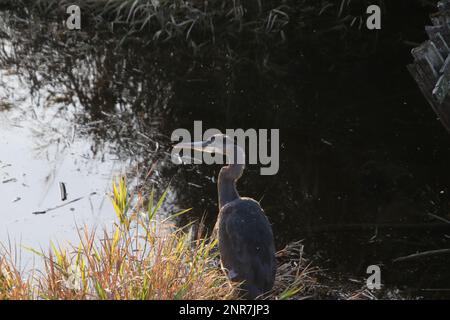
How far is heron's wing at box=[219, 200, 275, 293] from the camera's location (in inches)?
208

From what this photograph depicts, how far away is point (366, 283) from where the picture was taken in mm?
6016


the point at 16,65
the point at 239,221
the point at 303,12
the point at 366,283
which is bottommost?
the point at 366,283

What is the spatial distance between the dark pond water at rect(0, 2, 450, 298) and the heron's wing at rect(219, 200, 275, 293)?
3.15ft

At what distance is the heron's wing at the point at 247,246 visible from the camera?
529 centimetres

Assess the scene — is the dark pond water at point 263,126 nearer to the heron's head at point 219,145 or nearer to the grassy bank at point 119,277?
the heron's head at point 219,145

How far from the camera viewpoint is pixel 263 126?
29.0ft

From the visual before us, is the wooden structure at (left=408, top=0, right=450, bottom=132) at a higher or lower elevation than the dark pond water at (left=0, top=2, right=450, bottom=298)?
higher

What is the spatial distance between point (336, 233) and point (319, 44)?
4890 mm

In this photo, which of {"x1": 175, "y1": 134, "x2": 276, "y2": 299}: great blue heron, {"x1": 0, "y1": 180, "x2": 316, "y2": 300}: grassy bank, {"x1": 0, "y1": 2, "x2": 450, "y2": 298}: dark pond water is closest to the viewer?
{"x1": 0, "y1": 180, "x2": 316, "y2": 300}: grassy bank

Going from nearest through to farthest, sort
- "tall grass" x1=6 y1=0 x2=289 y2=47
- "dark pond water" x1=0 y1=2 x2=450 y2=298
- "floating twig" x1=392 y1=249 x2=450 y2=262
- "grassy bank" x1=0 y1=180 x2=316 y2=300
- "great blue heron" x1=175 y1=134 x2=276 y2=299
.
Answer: "grassy bank" x1=0 y1=180 x2=316 y2=300 < "great blue heron" x1=175 y1=134 x2=276 y2=299 < "floating twig" x1=392 y1=249 x2=450 y2=262 < "dark pond water" x1=0 y1=2 x2=450 y2=298 < "tall grass" x1=6 y1=0 x2=289 y2=47

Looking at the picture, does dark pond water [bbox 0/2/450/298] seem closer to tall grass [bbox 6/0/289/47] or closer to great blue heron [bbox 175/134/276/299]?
tall grass [bbox 6/0/289/47]

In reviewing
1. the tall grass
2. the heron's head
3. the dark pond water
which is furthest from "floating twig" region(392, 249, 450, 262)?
the tall grass

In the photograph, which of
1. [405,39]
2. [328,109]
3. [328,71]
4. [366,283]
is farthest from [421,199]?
[405,39]

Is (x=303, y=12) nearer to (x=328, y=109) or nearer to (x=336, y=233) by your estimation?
(x=328, y=109)
